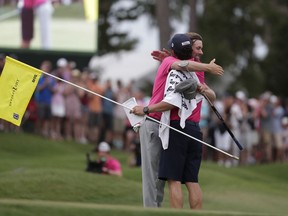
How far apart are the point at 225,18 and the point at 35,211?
39.6 m

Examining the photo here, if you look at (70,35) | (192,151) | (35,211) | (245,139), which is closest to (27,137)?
(70,35)

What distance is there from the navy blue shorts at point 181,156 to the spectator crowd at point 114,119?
13.4m

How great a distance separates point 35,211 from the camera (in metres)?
9.45

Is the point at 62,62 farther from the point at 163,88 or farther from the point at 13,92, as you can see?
the point at 163,88

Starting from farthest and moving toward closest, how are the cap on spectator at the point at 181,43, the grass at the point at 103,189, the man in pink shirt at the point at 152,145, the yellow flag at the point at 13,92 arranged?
the yellow flag at the point at 13,92 < the man in pink shirt at the point at 152,145 < the cap on spectator at the point at 181,43 < the grass at the point at 103,189

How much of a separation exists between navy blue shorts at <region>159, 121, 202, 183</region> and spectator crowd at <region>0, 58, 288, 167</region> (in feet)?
44.1

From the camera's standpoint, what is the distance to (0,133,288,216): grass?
31.3ft

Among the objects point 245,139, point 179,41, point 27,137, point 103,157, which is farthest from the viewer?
point 245,139

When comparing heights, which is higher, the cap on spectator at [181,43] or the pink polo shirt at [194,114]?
the cap on spectator at [181,43]

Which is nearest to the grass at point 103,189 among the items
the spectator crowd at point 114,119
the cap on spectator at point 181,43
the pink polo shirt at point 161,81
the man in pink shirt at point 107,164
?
the man in pink shirt at point 107,164

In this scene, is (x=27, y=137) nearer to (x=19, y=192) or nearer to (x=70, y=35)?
(x=70, y=35)

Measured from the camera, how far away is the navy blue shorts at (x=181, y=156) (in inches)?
455

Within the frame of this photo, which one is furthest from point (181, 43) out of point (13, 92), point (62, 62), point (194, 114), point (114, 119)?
point (114, 119)

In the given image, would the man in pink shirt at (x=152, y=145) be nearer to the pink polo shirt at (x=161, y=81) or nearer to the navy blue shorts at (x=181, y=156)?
the pink polo shirt at (x=161, y=81)
